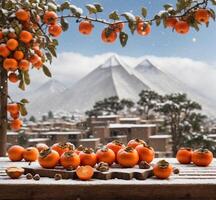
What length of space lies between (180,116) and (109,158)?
29557 mm

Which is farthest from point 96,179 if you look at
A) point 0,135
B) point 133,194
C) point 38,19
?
point 0,135

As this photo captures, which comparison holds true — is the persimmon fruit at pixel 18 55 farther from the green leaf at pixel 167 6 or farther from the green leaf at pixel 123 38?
the green leaf at pixel 167 6

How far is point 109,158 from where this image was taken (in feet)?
9.03

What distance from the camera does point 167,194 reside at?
221 centimetres

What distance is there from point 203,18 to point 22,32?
1.08 meters

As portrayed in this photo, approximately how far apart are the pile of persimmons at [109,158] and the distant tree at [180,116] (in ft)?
86.4

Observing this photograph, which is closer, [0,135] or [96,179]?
[96,179]

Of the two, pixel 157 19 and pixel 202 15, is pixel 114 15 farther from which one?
pixel 202 15

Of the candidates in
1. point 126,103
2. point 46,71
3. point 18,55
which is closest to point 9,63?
point 18,55

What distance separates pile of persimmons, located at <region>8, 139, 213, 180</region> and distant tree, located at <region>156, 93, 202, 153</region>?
26337 mm

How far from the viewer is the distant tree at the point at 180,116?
29953 millimetres

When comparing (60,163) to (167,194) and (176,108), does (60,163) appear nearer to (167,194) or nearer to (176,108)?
(167,194)

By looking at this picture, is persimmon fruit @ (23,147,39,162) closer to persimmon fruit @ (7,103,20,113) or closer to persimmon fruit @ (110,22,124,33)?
persimmon fruit @ (7,103,20,113)

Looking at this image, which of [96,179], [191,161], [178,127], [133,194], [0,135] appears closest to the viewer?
[133,194]
